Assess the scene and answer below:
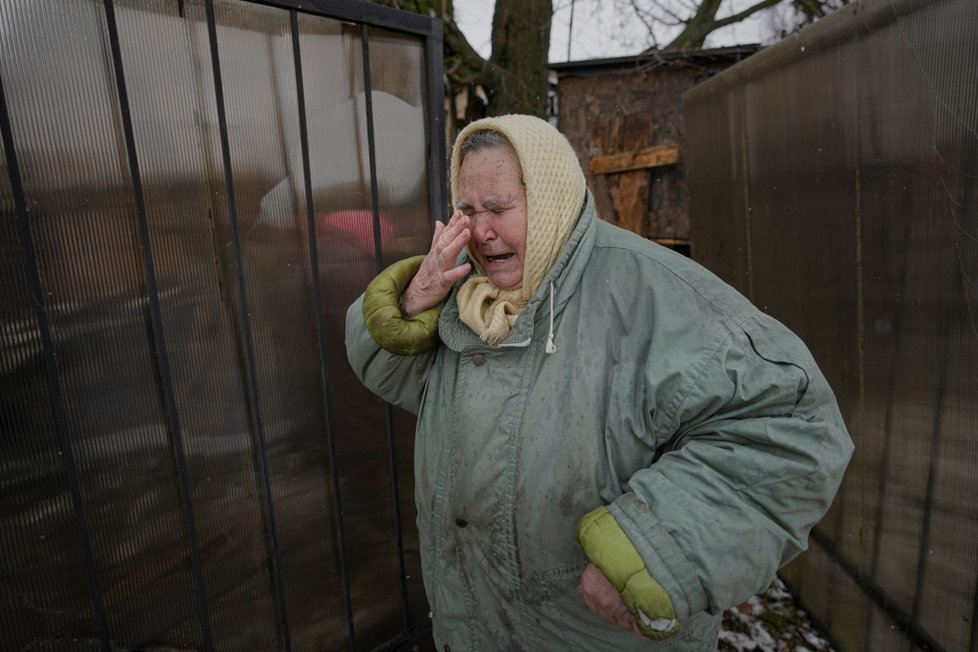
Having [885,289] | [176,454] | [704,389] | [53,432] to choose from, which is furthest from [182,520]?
[885,289]

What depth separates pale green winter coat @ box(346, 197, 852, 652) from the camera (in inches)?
53.3

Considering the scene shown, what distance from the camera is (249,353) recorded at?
2084 mm

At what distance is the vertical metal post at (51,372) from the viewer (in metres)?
1.58

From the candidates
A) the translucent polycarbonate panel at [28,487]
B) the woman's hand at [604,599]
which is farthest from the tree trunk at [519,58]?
the woman's hand at [604,599]

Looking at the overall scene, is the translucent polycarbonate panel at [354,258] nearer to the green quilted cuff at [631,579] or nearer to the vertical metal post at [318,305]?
the vertical metal post at [318,305]

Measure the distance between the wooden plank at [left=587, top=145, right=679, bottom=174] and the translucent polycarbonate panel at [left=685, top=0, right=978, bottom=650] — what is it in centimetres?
374

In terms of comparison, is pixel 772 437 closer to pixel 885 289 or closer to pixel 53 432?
pixel 885 289

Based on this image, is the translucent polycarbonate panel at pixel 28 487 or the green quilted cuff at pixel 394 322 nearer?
the translucent polycarbonate panel at pixel 28 487

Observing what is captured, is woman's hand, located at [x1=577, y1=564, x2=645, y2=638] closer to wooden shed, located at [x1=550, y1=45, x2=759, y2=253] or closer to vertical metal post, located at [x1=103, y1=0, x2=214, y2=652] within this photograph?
vertical metal post, located at [x1=103, y1=0, x2=214, y2=652]

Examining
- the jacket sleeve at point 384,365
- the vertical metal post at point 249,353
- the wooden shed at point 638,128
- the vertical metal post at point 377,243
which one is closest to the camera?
the jacket sleeve at point 384,365

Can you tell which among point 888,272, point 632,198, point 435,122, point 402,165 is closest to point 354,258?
point 402,165

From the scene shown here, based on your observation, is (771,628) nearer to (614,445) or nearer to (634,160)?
(614,445)

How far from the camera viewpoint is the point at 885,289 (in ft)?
7.92

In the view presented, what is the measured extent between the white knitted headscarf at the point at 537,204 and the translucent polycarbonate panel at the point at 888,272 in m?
1.27
